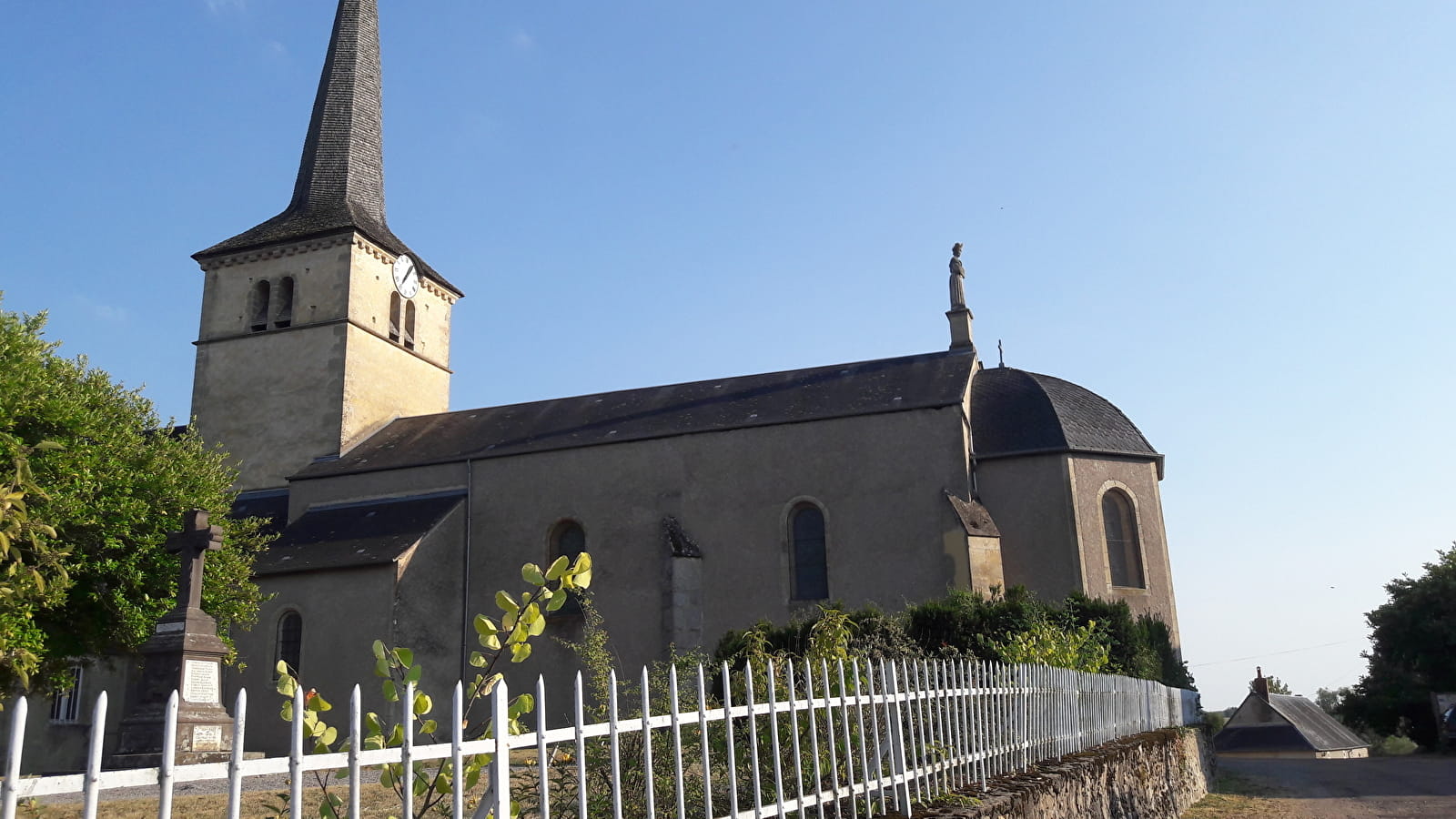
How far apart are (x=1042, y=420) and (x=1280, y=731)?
19771 mm

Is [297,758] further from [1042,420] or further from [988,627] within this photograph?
[1042,420]

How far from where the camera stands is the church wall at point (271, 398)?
27359 millimetres

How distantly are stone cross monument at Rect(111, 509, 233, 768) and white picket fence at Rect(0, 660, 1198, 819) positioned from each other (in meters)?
7.62

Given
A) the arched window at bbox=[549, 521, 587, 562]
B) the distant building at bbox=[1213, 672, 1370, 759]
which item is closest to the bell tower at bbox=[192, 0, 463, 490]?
the arched window at bbox=[549, 521, 587, 562]

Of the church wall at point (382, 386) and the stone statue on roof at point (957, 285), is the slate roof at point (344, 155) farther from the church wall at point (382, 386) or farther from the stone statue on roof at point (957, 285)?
the stone statue on roof at point (957, 285)

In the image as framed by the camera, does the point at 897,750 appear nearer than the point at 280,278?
Yes

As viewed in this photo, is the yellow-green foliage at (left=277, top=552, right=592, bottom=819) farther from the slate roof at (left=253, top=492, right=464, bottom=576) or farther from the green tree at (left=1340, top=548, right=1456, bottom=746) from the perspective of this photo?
the green tree at (left=1340, top=548, right=1456, bottom=746)

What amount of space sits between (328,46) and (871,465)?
21.9m

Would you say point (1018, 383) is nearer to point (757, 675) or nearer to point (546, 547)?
point (546, 547)

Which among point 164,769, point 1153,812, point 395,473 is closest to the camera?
point 164,769

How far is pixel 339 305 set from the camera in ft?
91.2

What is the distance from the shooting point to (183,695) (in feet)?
48.2

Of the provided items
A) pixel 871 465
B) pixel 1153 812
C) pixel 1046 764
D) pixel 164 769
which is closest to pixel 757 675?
pixel 1046 764

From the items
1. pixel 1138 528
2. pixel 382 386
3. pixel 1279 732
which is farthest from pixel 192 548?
pixel 1279 732
